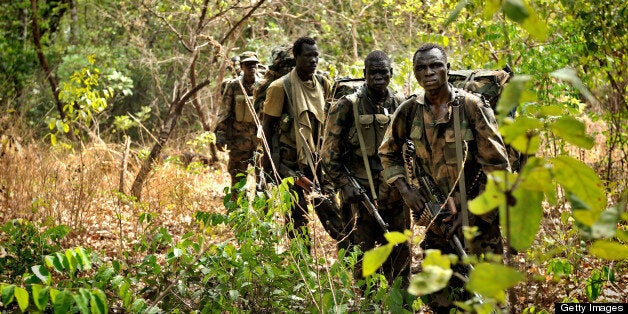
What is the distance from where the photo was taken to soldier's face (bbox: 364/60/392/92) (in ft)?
17.3

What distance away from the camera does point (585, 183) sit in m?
1.41

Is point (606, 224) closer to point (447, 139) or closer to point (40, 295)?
point (40, 295)

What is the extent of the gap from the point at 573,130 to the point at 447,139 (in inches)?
111

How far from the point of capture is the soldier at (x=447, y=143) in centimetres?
410

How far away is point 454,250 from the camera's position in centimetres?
439

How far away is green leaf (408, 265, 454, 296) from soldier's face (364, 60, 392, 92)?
3.84 metres

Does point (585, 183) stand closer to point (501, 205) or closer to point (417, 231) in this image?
point (501, 205)

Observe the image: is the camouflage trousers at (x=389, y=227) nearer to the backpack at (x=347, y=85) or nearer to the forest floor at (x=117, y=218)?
the forest floor at (x=117, y=218)

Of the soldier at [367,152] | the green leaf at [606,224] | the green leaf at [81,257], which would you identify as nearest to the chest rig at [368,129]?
the soldier at [367,152]

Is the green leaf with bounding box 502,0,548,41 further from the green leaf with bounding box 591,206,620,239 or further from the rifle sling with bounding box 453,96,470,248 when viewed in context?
the rifle sling with bounding box 453,96,470,248

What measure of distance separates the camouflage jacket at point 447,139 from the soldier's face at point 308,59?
5.66 feet

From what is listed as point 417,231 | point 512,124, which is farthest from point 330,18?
point 512,124

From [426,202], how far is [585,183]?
9.89 ft

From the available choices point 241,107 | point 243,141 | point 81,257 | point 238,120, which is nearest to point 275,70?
point 241,107
